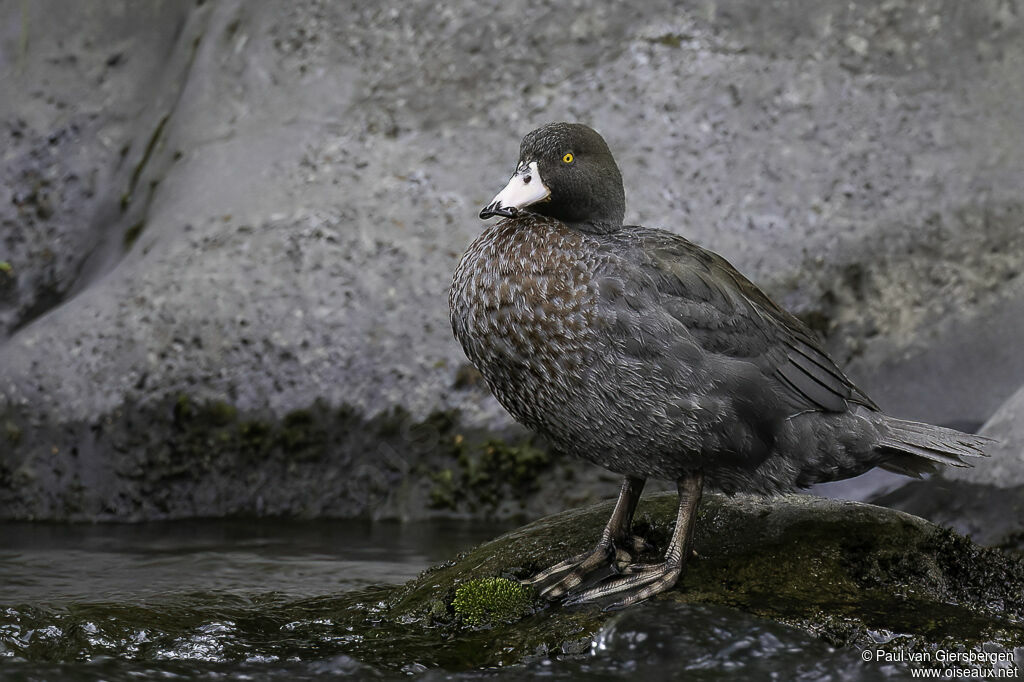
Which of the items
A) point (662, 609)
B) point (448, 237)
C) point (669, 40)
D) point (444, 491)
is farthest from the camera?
point (669, 40)

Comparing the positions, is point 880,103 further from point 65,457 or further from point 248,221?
point 65,457

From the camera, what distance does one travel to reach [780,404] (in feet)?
14.9

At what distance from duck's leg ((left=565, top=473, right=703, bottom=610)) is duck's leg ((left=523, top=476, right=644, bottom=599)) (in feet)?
0.27

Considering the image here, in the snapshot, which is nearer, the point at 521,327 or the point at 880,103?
the point at 521,327

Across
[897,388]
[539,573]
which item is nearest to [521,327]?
[539,573]

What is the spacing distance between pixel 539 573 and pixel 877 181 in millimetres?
4950

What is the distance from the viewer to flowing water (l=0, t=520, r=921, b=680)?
13.1 ft

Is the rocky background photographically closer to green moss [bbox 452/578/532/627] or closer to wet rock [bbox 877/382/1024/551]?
wet rock [bbox 877/382/1024/551]

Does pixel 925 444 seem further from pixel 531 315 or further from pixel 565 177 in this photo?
pixel 565 177

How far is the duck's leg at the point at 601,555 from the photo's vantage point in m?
4.55

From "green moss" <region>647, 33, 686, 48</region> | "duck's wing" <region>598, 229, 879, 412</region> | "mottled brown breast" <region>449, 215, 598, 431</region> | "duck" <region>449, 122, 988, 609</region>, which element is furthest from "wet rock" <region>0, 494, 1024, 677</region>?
"green moss" <region>647, 33, 686, 48</region>

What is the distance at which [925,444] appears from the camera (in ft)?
15.0

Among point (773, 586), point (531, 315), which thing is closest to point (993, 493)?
point (773, 586)

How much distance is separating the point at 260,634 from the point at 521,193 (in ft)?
6.74
